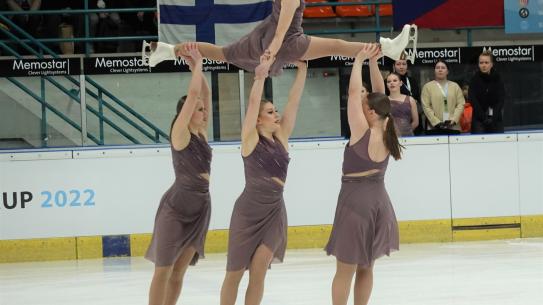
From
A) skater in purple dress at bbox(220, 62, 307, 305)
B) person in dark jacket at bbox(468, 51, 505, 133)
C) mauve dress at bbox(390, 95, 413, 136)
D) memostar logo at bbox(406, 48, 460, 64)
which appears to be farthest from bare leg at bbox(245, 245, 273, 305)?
memostar logo at bbox(406, 48, 460, 64)

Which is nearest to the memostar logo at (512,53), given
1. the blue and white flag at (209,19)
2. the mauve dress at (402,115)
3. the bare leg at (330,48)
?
the mauve dress at (402,115)

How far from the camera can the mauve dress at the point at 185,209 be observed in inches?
270

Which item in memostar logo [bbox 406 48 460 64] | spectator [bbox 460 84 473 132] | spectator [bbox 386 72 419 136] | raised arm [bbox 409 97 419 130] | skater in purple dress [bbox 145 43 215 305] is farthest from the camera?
memostar logo [bbox 406 48 460 64]

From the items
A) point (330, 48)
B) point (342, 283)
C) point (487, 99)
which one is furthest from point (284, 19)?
point (487, 99)

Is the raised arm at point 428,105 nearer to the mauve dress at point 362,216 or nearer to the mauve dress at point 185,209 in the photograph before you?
the mauve dress at point 362,216

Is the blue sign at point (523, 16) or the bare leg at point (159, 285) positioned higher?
the blue sign at point (523, 16)

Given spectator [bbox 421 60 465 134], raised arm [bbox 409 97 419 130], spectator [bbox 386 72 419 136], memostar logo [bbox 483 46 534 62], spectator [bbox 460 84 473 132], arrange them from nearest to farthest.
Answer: spectator [bbox 386 72 419 136] < raised arm [bbox 409 97 419 130] < spectator [bbox 421 60 465 134] < spectator [bbox 460 84 473 132] < memostar logo [bbox 483 46 534 62]

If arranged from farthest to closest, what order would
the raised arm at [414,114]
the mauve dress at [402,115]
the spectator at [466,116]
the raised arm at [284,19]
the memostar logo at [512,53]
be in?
the memostar logo at [512,53] → the spectator at [466,116] → the raised arm at [414,114] → the mauve dress at [402,115] → the raised arm at [284,19]

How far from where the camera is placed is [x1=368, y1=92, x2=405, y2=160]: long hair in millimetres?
6750

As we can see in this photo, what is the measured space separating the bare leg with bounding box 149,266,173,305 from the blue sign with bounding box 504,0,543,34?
23.6ft

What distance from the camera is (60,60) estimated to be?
12070 mm

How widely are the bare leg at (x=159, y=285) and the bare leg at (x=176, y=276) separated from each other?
18cm

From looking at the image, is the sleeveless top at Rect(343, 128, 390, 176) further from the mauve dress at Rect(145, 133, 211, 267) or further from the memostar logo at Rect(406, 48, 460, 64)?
the memostar logo at Rect(406, 48, 460, 64)

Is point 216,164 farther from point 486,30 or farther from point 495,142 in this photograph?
point 486,30
